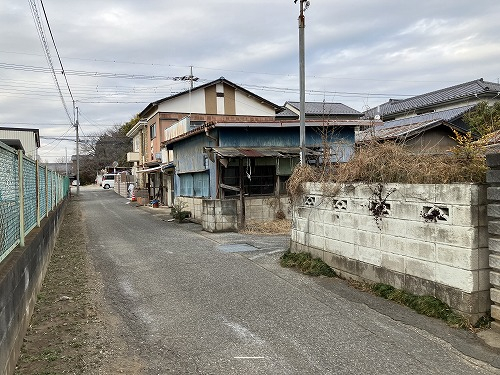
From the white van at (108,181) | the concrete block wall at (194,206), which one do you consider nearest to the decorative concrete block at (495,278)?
the concrete block wall at (194,206)

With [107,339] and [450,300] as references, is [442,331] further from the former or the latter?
[107,339]

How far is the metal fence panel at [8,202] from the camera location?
4055 mm

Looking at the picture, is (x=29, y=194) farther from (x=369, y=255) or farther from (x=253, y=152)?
(x=253, y=152)

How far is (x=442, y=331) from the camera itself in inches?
179

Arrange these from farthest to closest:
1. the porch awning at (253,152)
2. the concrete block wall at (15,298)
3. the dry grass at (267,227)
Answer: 1. the dry grass at (267,227)
2. the porch awning at (253,152)
3. the concrete block wall at (15,298)

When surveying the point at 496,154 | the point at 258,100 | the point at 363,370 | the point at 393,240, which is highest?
the point at 258,100

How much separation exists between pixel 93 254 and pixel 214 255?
9.44ft

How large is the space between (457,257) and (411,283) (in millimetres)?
880

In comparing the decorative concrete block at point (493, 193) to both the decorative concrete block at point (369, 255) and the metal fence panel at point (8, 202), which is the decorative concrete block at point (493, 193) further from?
the metal fence panel at point (8, 202)

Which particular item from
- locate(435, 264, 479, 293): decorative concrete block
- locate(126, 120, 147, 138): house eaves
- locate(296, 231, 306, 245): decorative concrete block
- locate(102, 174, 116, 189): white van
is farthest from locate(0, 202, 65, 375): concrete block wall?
locate(102, 174, 116, 189): white van

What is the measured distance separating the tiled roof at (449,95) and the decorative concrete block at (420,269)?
20864 millimetres

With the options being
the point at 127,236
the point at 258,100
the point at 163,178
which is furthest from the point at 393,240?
the point at 258,100

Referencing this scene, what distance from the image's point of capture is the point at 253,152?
42.6 feet

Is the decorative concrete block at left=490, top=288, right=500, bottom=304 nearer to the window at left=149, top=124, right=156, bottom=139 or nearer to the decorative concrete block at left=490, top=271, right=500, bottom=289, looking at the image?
the decorative concrete block at left=490, top=271, right=500, bottom=289
